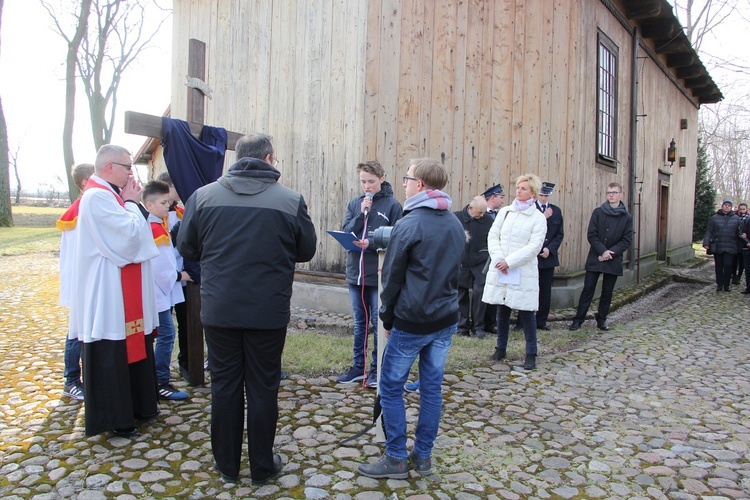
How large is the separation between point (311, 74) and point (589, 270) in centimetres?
489

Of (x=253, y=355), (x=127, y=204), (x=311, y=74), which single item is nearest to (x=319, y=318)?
(x=311, y=74)

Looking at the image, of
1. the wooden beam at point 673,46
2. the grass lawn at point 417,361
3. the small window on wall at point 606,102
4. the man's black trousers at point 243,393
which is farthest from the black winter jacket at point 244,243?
the wooden beam at point 673,46

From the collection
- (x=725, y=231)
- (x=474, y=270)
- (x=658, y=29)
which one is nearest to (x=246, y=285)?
(x=474, y=270)

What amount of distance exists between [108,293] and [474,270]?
4.70 metres

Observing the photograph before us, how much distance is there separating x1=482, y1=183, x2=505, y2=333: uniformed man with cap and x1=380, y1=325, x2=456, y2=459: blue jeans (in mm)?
4085

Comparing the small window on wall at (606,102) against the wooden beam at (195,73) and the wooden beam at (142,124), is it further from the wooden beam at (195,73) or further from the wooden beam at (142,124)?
the wooden beam at (142,124)

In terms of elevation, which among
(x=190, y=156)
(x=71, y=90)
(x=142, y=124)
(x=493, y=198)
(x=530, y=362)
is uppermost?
(x=71, y=90)

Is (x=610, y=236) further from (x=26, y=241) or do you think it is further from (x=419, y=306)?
(x=26, y=241)

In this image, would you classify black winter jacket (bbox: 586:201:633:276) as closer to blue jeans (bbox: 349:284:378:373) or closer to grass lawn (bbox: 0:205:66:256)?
blue jeans (bbox: 349:284:378:373)

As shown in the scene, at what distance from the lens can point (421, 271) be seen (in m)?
3.47

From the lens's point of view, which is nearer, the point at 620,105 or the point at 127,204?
the point at 127,204

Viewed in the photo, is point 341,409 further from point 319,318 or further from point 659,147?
point 659,147

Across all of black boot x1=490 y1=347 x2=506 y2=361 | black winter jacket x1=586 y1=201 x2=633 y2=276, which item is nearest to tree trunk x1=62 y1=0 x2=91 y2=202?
black winter jacket x1=586 y1=201 x2=633 y2=276

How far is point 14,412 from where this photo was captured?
4.45 m
